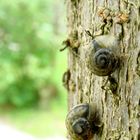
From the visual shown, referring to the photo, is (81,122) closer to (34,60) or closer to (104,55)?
(104,55)

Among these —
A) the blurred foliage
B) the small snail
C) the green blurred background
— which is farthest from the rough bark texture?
the green blurred background

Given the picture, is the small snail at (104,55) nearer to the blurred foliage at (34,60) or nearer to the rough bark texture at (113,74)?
the rough bark texture at (113,74)

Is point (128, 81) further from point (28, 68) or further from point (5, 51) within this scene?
point (28, 68)

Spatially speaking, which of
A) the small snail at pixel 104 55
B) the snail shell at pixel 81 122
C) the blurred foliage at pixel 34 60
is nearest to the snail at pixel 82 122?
the snail shell at pixel 81 122


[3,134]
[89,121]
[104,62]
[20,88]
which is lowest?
[3,134]

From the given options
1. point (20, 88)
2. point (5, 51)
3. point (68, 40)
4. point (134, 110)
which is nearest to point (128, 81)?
point (134, 110)

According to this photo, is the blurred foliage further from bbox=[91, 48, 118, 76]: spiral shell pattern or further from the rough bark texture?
bbox=[91, 48, 118, 76]: spiral shell pattern
